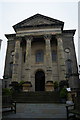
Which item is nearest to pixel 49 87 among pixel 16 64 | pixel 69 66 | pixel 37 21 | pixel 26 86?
pixel 26 86

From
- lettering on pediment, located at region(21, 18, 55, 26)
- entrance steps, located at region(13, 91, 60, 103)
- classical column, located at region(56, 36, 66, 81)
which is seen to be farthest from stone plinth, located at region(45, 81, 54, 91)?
lettering on pediment, located at region(21, 18, 55, 26)

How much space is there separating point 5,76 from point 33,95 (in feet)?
30.2

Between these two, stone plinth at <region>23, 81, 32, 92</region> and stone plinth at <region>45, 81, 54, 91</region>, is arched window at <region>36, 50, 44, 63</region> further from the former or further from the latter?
stone plinth at <region>45, 81, 54, 91</region>

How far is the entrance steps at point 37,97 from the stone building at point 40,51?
5279mm

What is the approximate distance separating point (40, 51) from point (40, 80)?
5818mm

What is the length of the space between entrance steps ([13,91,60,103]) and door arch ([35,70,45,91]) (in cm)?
641

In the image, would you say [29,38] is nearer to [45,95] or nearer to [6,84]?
[6,84]

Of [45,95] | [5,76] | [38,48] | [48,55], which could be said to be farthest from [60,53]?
[5,76]

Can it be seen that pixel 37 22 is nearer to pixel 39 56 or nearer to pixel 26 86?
pixel 39 56

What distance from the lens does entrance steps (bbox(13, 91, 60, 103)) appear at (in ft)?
53.2

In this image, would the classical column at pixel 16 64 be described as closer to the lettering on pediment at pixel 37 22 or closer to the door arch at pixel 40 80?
the door arch at pixel 40 80

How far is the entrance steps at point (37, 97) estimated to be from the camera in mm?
16211

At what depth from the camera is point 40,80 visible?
995 inches

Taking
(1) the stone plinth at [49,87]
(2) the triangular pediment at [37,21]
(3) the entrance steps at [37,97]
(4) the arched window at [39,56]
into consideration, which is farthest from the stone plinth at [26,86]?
(2) the triangular pediment at [37,21]
